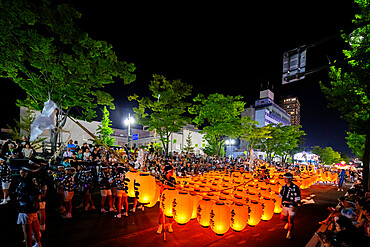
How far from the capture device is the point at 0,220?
6.35 metres

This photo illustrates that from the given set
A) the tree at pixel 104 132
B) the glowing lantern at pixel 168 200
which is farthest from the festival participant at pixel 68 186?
the tree at pixel 104 132

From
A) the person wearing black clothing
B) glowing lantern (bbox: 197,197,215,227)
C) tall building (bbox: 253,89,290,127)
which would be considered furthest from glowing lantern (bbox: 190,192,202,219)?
tall building (bbox: 253,89,290,127)

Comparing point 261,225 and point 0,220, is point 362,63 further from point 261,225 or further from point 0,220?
point 0,220

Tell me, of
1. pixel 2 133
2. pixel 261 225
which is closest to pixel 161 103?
pixel 261 225

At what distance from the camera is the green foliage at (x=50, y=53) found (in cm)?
963

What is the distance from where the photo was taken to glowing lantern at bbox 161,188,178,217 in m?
5.34

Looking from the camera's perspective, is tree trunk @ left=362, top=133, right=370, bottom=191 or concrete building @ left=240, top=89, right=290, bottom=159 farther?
concrete building @ left=240, top=89, right=290, bottom=159

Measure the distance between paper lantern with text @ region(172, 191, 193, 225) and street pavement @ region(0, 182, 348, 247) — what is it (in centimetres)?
92

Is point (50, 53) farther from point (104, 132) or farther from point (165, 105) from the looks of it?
point (104, 132)

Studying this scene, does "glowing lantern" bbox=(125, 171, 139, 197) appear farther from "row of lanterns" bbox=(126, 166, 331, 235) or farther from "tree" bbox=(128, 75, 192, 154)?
"tree" bbox=(128, 75, 192, 154)

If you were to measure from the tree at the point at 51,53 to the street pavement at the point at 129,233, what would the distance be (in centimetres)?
551

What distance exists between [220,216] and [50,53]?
41.7 feet

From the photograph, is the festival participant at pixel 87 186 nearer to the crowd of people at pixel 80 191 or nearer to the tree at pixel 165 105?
the crowd of people at pixel 80 191

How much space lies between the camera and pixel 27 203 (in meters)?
4.27
